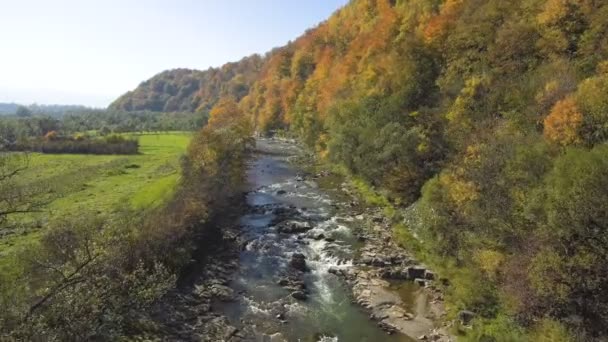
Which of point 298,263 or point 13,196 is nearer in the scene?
point 13,196

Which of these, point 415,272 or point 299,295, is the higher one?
point 415,272

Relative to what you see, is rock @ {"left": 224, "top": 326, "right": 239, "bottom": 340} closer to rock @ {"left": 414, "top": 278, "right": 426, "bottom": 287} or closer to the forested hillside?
rock @ {"left": 414, "top": 278, "right": 426, "bottom": 287}

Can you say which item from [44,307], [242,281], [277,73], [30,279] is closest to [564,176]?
[242,281]

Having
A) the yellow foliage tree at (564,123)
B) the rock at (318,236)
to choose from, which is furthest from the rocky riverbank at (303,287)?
the yellow foliage tree at (564,123)

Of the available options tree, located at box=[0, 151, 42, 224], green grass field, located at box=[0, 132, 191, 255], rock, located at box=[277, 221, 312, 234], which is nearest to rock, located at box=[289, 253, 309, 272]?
rock, located at box=[277, 221, 312, 234]

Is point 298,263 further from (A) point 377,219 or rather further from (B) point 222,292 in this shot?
(A) point 377,219

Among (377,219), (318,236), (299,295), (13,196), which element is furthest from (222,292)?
(377,219)
